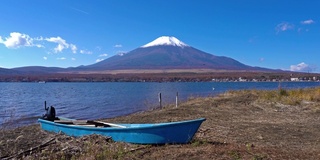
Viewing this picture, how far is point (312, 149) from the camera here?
25.0ft

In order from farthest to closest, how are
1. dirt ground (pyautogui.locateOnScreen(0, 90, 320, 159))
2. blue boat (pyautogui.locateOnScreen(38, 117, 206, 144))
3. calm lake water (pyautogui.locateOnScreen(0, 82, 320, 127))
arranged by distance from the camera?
calm lake water (pyautogui.locateOnScreen(0, 82, 320, 127)) < blue boat (pyautogui.locateOnScreen(38, 117, 206, 144)) < dirt ground (pyautogui.locateOnScreen(0, 90, 320, 159))

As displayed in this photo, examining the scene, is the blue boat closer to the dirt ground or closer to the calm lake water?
the dirt ground

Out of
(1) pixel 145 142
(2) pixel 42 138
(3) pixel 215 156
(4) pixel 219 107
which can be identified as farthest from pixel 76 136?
(4) pixel 219 107

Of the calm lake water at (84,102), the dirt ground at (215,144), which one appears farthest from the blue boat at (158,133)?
the calm lake water at (84,102)

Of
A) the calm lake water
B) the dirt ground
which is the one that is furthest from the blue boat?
the calm lake water

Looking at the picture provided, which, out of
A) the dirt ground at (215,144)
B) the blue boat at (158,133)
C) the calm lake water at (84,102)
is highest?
the blue boat at (158,133)

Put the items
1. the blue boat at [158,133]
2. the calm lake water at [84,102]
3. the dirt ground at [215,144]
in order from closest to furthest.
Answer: the dirt ground at [215,144] < the blue boat at [158,133] < the calm lake water at [84,102]

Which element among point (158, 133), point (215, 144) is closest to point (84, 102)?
point (158, 133)

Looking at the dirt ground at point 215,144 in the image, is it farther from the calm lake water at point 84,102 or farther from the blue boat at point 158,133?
the calm lake water at point 84,102

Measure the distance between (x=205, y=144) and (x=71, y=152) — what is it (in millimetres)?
3347

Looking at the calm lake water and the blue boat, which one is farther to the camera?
the calm lake water

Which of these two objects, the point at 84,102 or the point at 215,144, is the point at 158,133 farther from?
the point at 84,102

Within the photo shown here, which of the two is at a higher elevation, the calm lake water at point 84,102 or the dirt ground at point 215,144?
the dirt ground at point 215,144

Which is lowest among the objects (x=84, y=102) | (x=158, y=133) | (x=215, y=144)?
(x=84, y=102)
